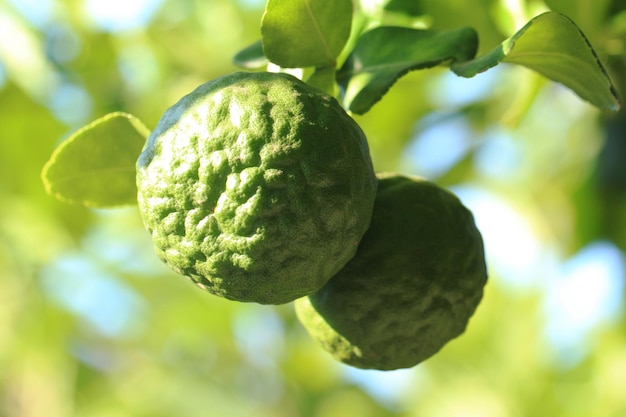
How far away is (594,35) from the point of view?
1.69m

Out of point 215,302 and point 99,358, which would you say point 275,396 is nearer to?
point 215,302

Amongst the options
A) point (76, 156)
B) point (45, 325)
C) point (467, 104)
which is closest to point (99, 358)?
point (45, 325)

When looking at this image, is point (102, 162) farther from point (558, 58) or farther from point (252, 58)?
point (558, 58)

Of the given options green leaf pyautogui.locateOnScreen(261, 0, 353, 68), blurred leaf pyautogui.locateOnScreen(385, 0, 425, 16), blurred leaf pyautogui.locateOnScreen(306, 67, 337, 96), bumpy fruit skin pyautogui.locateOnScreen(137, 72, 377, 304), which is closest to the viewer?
bumpy fruit skin pyautogui.locateOnScreen(137, 72, 377, 304)

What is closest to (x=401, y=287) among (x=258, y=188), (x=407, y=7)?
(x=258, y=188)

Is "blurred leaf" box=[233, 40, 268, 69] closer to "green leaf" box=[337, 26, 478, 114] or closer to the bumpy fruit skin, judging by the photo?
"green leaf" box=[337, 26, 478, 114]

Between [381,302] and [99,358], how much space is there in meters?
3.49

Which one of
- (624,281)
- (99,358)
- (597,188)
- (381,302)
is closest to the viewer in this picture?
(381,302)

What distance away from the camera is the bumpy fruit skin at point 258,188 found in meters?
0.96

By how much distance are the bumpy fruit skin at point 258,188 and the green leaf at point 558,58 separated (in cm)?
22

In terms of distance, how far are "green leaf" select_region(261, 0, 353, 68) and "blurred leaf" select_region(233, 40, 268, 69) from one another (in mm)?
126

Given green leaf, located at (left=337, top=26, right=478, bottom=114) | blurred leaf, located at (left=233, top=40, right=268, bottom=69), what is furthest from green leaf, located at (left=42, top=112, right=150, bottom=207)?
green leaf, located at (left=337, top=26, right=478, bottom=114)

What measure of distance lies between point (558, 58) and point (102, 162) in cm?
72

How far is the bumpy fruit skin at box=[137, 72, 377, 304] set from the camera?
0.96 metres
